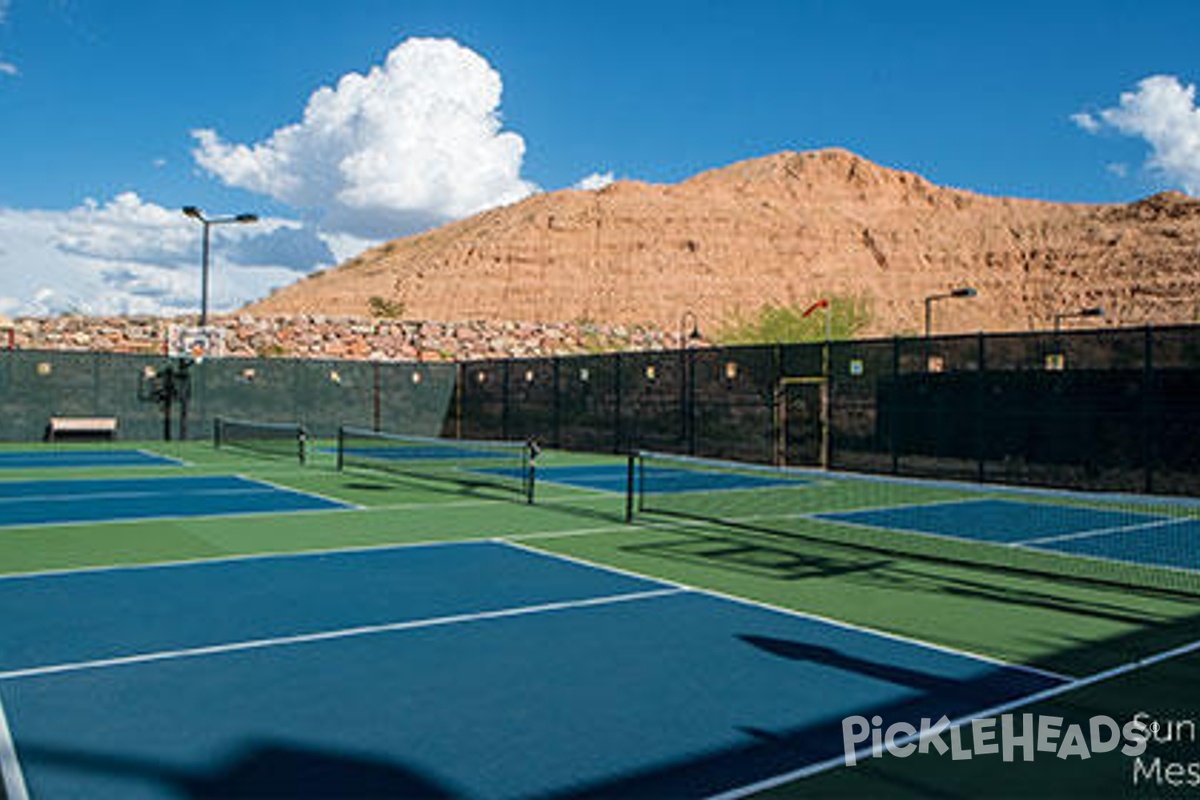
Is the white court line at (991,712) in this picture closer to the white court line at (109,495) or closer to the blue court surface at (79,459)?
the white court line at (109,495)

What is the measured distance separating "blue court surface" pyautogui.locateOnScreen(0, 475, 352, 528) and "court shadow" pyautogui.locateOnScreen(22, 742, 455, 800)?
8.81 metres

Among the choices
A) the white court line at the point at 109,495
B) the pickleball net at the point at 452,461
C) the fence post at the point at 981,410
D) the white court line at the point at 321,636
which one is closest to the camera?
the white court line at the point at 321,636

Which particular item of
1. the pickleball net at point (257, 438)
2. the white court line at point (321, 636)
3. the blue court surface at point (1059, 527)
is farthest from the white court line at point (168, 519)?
the pickleball net at point (257, 438)

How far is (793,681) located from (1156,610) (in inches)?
147

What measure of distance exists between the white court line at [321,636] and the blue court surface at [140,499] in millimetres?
6993

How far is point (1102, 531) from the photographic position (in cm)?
1276

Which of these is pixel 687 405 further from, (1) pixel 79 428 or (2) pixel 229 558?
(2) pixel 229 558

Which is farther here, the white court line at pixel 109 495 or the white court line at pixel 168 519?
the white court line at pixel 109 495

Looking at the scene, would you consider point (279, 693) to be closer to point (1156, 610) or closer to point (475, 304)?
point (1156, 610)

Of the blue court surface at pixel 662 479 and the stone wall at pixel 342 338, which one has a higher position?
the stone wall at pixel 342 338

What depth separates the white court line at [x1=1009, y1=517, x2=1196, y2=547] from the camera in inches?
466

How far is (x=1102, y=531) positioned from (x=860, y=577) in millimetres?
5057

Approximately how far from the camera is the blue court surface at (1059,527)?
11.2 metres

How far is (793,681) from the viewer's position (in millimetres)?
5996
